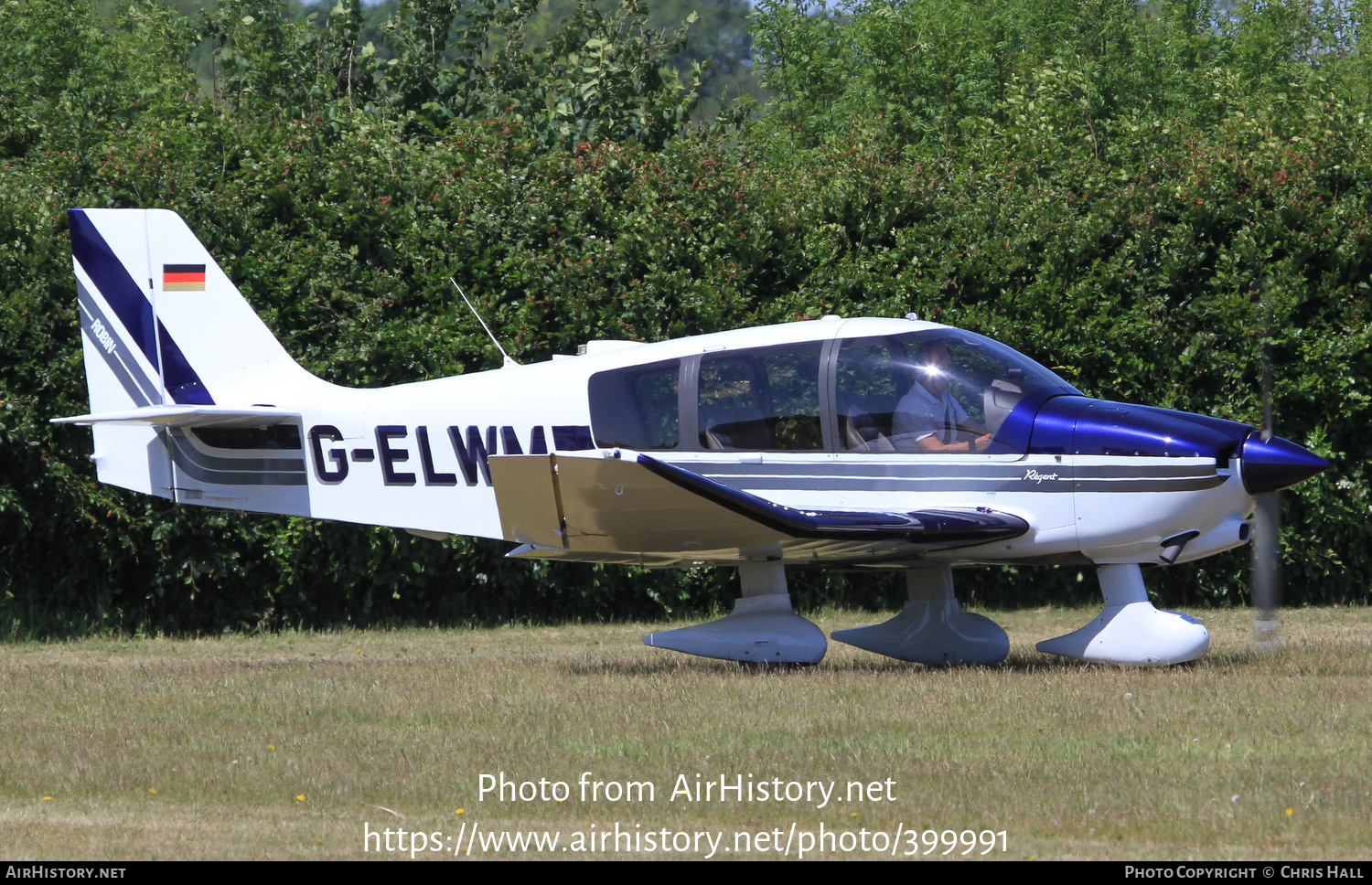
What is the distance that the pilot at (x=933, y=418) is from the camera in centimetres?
800

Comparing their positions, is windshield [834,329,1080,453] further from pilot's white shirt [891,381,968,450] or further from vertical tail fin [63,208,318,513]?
vertical tail fin [63,208,318,513]

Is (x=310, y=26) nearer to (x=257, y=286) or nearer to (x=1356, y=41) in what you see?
(x=257, y=286)

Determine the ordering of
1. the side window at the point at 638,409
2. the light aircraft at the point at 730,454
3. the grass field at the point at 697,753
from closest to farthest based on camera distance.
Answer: the grass field at the point at 697,753 < the light aircraft at the point at 730,454 < the side window at the point at 638,409

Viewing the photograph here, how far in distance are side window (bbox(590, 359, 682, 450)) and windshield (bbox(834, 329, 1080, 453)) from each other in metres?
1.10

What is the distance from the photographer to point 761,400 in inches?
324

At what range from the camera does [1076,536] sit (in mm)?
7883

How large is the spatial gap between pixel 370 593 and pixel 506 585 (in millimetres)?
1217

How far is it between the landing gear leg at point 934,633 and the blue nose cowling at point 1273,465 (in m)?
1.96

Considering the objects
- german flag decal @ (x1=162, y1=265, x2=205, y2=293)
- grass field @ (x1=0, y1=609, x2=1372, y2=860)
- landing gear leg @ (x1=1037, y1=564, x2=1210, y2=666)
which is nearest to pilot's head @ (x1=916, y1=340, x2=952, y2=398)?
landing gear leg @ (x1=1037, y1=564, x2=1210, y2=666)

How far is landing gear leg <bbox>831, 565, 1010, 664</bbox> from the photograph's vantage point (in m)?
8.66

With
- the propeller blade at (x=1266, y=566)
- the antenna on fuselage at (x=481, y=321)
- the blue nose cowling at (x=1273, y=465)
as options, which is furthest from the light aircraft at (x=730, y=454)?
the antenna on fuselage at (x=481, y=321)

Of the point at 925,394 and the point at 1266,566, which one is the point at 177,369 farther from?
the point at 1266,566

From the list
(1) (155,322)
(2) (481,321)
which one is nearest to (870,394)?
(2) (481,321)

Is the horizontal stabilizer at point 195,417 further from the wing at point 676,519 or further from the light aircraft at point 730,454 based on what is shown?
the wing at point 676,519
